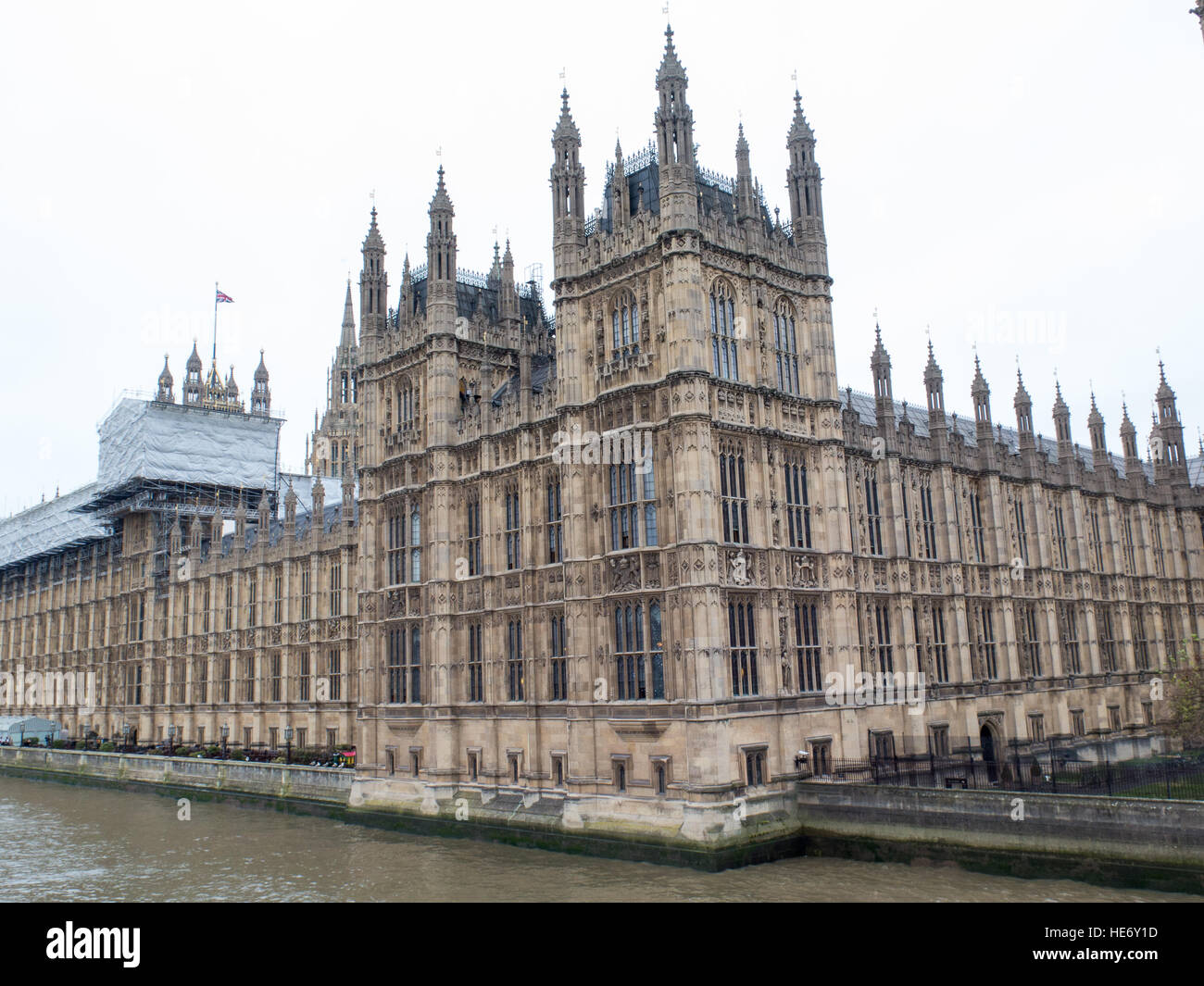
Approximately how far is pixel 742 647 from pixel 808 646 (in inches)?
143

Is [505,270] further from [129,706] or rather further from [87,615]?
[87,615]

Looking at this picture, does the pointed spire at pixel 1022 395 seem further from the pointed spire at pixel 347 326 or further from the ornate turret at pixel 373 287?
the pointed spire at pixel 347 326

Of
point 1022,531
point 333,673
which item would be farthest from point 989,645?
point 333,673

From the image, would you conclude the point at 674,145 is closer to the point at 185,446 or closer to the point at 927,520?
the point at 927,520

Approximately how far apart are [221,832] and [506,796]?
15296 millimetres

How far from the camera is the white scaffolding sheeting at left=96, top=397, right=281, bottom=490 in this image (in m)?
88.6

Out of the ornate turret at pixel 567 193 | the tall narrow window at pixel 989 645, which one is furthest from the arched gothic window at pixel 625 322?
the tall narrow window at pixel 989 645

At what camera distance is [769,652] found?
36594 millimetres

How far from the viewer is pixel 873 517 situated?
144 feet

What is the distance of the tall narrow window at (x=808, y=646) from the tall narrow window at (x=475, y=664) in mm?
14150
